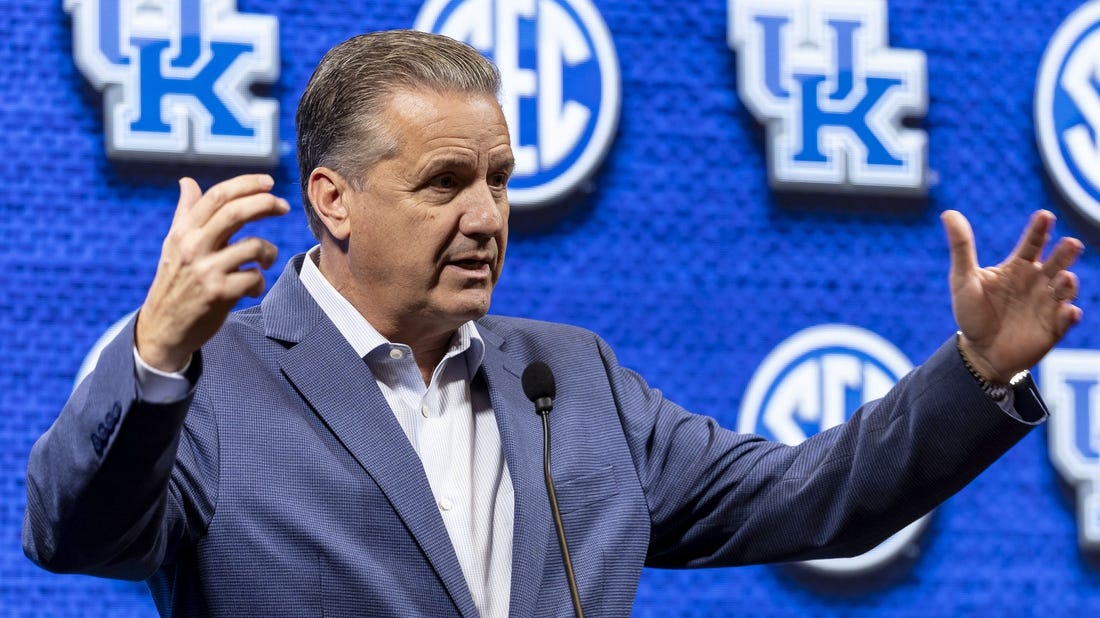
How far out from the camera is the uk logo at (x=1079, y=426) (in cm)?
309

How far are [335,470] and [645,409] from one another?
18.1 inches

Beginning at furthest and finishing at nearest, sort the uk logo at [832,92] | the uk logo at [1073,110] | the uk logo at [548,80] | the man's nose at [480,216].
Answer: the uk logo at [1073,110] < the uk logo at [832,92] < the uk logo at [548,80] < the man's nose at [480,216]

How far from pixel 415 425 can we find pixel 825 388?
57.3 inches

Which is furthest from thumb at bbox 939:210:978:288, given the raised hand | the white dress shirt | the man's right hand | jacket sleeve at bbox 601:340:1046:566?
the man's right hand

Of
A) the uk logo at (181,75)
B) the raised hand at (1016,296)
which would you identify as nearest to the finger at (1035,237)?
the raised hand at (1016,296)

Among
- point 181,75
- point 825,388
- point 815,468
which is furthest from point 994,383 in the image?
point 181,75

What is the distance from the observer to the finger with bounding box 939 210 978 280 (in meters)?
1.59

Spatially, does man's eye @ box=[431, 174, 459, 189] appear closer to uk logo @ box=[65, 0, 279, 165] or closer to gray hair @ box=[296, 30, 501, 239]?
gray hair @ box=[296, 30, 501, 239]

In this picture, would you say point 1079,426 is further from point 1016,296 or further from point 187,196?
point 187,196

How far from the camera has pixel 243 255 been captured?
1372 millimetres

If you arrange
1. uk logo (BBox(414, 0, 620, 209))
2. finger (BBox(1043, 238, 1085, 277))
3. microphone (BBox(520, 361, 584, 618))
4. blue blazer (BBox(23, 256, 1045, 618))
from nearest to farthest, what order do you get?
blue blazer (BBox(23, 256, 1045, 618)) → finger (BBox(1043, 238, 1085, 277)) → microphone (BBox(520, 361, 584, 618)) → uk logo (BBox(414, 0, 620, 209))

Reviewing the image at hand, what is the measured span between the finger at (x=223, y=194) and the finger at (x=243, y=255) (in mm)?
→ 39

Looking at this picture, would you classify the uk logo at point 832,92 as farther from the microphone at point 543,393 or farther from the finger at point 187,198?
the finger at point 187,198

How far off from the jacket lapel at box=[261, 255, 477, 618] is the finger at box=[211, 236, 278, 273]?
385mm
